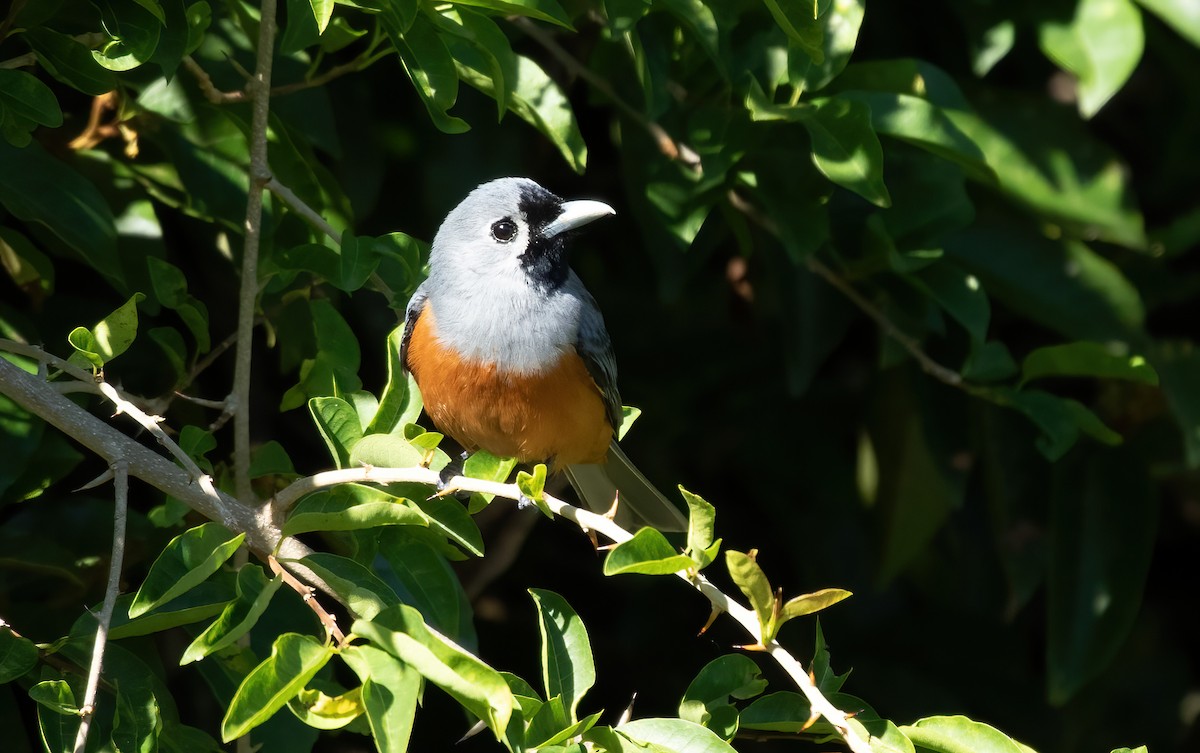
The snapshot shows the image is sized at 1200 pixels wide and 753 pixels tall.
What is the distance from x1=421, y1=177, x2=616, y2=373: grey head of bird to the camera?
3.68 metres

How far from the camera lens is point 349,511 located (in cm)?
242

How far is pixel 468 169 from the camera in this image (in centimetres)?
429

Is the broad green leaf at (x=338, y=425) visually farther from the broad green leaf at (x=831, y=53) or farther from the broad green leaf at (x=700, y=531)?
the broad green leaf at (x=831, y=53)

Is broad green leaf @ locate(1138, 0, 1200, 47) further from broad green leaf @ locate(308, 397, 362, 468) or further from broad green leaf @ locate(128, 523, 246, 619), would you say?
broad green leaf @ locate(128, 523, 246, 619)

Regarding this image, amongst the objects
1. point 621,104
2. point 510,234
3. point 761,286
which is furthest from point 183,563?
point 761,286

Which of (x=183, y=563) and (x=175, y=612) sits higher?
(x=183, y=563)

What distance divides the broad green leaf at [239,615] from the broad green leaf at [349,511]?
123 mm

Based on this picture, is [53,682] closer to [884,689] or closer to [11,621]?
[11,621]

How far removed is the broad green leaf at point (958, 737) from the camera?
2.34 meters

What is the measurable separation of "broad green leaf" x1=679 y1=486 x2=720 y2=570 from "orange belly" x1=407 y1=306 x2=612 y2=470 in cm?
139

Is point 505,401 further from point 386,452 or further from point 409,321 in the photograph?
point 386,452

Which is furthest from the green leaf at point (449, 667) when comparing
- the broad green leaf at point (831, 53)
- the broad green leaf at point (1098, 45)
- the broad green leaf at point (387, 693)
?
the broad green leaf at point (1098, 45)

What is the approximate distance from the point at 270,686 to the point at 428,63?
1.47 meters

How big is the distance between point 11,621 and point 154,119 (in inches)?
53.6
